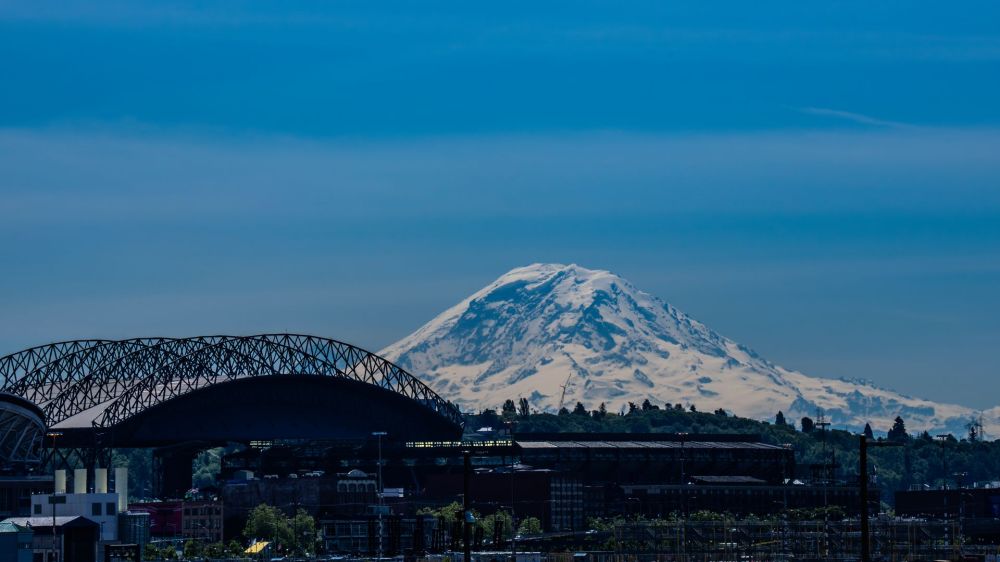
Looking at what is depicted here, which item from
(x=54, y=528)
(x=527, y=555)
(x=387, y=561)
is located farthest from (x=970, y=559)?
(x=54, y=528)

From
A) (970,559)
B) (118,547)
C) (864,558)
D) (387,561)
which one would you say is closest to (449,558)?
(387,561)

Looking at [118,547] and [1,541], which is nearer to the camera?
[1,541]

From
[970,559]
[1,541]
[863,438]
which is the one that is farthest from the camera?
[970,559]

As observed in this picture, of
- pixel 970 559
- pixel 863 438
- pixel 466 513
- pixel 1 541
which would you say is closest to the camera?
pixel 863 438

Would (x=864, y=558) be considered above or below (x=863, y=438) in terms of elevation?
below

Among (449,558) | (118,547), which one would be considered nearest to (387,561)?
(449,558)

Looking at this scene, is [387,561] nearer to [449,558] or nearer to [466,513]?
[449,558]

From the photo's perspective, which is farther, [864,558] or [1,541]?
[1,541]

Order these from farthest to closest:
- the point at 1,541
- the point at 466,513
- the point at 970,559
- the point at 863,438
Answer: the point at 970,559 → the point at 1,541 → the point at 466,513 → the point at 863,438

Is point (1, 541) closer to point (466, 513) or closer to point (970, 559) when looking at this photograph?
point (466, 513)
